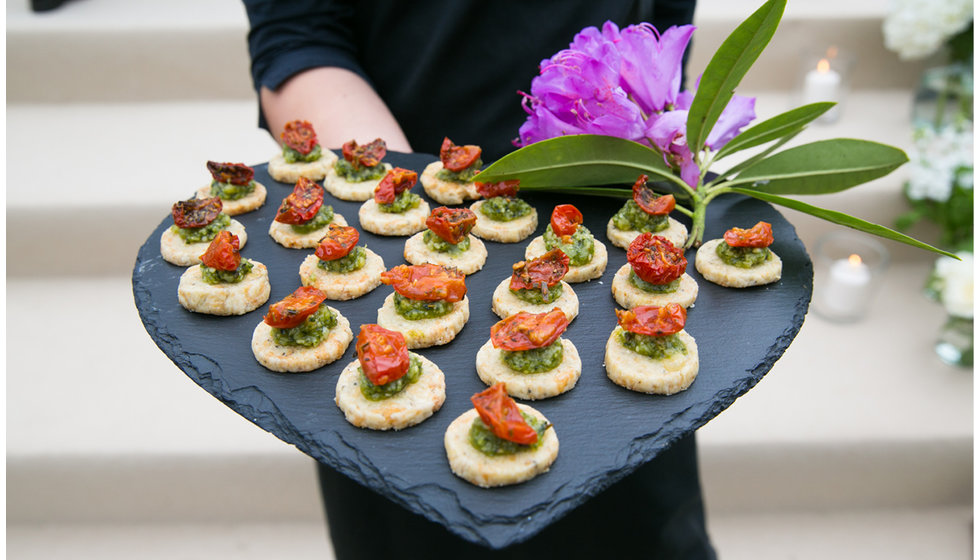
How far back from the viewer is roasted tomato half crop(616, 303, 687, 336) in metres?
1.76

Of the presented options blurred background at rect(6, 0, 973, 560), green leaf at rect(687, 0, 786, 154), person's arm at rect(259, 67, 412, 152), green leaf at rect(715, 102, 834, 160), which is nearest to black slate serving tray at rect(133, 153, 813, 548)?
green leaf at rect(715, 102, 834, 160)

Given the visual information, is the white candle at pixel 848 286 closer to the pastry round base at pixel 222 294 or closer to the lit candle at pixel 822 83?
the lit candle at pixel 822 83

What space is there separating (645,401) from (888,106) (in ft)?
14.2

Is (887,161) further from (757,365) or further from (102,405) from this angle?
(102,405)

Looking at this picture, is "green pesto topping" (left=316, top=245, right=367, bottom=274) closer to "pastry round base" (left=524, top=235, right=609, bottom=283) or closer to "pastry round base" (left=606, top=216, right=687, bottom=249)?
"pastry round base" (left=524, top=235, right=609, bottom=283)

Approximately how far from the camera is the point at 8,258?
461cm

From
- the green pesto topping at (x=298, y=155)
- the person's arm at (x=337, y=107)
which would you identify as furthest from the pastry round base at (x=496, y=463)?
the person's arm at (x=337, y=107)

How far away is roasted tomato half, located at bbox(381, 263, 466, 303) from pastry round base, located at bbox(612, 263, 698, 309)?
0.41 metres

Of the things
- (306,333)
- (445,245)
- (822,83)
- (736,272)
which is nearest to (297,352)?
(306,333)

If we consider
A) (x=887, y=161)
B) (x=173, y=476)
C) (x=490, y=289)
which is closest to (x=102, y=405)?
(x=173, y=476)

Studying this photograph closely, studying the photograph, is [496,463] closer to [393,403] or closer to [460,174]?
[393,403]

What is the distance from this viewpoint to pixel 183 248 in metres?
2.21

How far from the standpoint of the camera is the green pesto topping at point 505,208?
7.52 feet

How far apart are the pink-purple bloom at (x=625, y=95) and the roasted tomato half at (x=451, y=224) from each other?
0.32 metres
